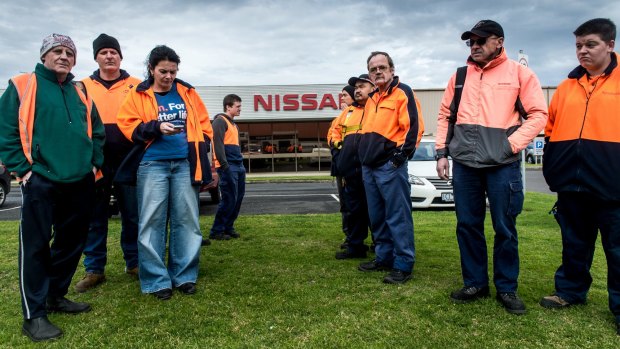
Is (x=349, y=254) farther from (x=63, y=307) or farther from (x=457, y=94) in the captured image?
(x=63, y=307)

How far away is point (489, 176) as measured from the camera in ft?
10.8

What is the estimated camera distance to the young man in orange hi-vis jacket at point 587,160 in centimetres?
299

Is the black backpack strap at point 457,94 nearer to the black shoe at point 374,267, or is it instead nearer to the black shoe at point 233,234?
the black shoe at point 374,267

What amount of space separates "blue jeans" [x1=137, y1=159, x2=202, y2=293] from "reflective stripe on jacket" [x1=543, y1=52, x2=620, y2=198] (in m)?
2.92

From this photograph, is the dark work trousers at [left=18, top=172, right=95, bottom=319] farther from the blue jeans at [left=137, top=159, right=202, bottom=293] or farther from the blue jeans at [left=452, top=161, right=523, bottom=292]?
the blue jeans at [left=452, top=161, right=523, bottom=292]

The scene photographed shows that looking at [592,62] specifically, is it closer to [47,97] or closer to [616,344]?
[616,344]

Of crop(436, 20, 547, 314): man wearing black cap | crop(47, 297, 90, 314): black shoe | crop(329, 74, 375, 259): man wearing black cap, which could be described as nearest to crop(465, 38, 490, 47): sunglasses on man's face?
crop(436, 20, 547, 314): man wearing black cap

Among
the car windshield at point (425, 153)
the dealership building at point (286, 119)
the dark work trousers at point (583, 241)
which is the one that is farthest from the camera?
Answer: the dealership building at point (286, 119)

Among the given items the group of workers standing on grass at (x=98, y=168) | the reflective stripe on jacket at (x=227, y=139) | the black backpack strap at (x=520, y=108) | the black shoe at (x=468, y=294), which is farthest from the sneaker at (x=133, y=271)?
the black backpack strap at (x=520, y=108)

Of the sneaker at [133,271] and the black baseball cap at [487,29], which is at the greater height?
the black baseball cap at [487,29]

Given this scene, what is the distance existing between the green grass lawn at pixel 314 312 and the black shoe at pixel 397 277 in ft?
0.21

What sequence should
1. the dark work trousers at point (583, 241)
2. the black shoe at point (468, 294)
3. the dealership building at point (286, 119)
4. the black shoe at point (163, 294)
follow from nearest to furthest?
the dark work trousers at point (583, 241) → the black shoe at point (468, 294) → the black shoe at point (163, 294) → the dealership building at point (286, 119)

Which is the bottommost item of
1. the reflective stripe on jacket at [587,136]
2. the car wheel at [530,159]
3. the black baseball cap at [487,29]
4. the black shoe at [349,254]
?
the car wheel at [530,159]

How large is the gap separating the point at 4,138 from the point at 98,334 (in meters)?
1.42
